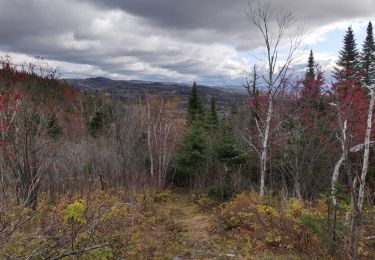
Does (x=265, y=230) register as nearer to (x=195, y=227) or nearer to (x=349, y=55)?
(x=195, y=227)

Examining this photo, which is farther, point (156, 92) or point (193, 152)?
point (156, 92)

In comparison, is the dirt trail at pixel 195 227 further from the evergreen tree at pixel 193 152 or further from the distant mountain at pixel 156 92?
the distant mountain at pixel 156 92

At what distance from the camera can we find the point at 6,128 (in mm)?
8664

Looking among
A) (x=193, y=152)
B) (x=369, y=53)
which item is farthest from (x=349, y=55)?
(x=193, y=152)

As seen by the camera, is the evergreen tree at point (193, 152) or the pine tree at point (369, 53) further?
the pine tree at point (369, 53)

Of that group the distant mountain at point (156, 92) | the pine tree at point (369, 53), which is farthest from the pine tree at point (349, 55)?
the distant mountain at point (156, 92)

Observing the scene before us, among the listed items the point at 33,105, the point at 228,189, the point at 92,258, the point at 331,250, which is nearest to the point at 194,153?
the point at 228,189

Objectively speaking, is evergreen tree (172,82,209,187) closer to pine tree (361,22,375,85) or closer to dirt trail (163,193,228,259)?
dirt trail (163,193,228,259)

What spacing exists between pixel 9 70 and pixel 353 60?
83.4ft

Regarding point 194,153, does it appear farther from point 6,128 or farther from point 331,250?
point 331,250

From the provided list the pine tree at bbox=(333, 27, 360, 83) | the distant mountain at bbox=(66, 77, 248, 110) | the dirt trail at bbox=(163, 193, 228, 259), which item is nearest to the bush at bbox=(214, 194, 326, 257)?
the dirt trail at bbox=(163, 193, 228, 259)

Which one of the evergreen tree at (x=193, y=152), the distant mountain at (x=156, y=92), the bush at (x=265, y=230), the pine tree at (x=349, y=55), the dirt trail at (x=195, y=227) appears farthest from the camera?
the pine tree at (x=349, y=55)

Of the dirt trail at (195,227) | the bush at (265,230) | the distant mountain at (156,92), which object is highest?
the distant mountain at (156,92)

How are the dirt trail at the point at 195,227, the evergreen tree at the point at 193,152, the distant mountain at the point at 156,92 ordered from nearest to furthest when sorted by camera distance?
1. the dirt trail at the point at 195,227
2. the evergreen tree at the point at 193,152
3. the distant mountain at the point at 156,92
